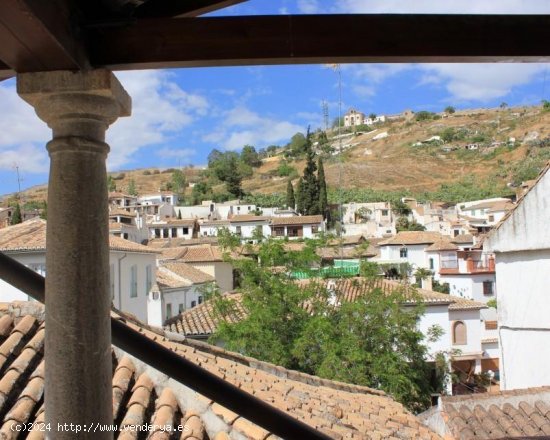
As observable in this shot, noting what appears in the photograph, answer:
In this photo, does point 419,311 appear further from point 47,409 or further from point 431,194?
point 431,194

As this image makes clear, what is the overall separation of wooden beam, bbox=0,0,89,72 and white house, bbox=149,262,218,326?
22.9 meters

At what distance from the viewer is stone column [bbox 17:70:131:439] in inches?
72.7

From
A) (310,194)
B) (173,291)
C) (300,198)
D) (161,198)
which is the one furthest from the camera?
(161,198)

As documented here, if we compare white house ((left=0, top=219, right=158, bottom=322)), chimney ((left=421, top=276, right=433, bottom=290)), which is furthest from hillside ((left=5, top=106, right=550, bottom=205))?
white house ((left=0, top=219, right=158, bottom=322))

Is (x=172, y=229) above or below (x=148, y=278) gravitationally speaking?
above

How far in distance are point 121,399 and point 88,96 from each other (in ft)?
7.29

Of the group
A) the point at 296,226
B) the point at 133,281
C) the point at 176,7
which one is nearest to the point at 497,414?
the point at 176,7

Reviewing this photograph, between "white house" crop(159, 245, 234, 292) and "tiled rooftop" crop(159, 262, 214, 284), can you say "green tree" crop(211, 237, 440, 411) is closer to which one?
"tiled rooftop" crop(159, 262, 214, 284)

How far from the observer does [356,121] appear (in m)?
170

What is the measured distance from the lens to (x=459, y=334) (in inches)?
1132

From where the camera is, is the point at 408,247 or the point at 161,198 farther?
the point at 161,198

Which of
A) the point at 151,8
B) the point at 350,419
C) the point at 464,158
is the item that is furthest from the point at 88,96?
the point at 464,158

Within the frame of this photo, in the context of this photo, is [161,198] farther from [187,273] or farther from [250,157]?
[187,273]

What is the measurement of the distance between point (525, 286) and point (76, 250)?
885 cm
